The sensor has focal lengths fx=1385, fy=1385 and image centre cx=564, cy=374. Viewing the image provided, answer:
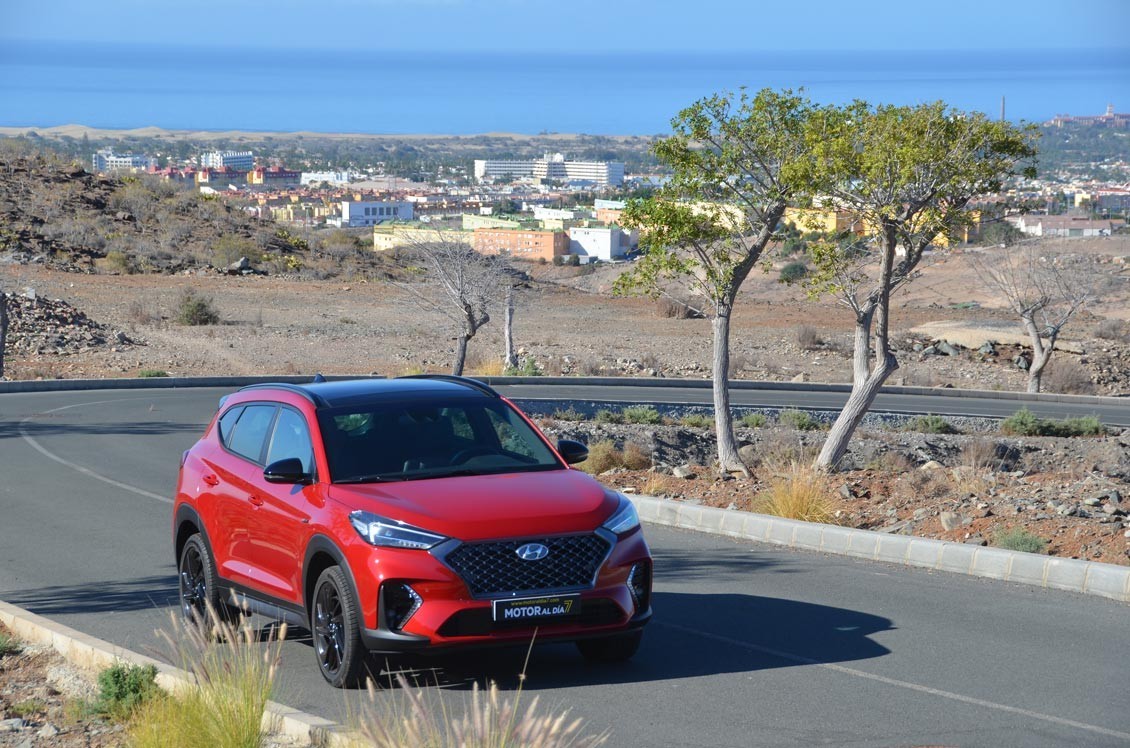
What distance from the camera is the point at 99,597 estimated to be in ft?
34.3

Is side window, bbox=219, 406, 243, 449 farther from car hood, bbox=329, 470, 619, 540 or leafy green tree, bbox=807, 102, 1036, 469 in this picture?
leafy green tree, bbox=807, 102, 1036, 469

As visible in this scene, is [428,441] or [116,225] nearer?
[428,441]

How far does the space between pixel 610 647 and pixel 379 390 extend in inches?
84.9

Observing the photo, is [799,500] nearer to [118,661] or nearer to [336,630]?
[336,630]

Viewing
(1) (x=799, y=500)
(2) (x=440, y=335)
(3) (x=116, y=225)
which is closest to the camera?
(1) (x=799, y=500)

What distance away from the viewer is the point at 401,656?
7.84m

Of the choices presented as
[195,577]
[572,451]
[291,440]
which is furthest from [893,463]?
[291,440]

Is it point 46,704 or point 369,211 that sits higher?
point 369,211

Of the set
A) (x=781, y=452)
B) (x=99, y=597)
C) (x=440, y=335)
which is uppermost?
(x=99, y=597)

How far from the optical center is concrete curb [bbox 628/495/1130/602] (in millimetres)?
10328

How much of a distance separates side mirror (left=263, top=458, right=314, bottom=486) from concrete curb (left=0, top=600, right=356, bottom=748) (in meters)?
1.17

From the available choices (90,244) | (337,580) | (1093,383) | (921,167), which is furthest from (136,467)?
(90,244)

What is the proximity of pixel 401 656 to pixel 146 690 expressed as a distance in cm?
148

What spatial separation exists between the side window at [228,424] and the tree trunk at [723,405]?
31.6 ft
